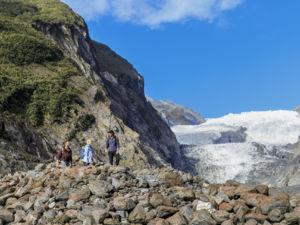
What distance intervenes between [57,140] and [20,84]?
6.88m

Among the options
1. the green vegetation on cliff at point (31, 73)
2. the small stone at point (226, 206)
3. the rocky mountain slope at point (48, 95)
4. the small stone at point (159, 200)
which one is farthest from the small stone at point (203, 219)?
the green vegetation on cliff at point (31, 73)

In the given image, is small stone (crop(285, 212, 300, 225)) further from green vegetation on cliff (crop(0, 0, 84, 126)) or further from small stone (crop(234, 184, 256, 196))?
green vegetation on cliff (crop(0, 0, 84, 126))

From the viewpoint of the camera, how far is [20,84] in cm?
3195

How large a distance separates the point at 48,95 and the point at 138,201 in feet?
85.7

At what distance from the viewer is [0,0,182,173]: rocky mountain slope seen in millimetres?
25759

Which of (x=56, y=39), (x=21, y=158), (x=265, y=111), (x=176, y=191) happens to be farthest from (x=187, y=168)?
(x=265, y=111)

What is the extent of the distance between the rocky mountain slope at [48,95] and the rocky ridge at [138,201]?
7928 millimetres

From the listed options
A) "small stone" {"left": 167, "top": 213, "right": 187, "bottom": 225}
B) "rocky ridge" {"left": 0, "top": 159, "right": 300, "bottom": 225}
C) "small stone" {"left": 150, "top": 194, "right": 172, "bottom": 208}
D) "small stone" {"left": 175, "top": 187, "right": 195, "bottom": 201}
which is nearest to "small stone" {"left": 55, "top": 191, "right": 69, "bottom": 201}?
"rocky ridge" {"left": 0, "top": 159, "right": 300, "bottom": 225}

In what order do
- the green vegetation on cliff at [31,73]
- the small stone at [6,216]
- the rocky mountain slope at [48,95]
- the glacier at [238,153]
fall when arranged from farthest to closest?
the glacier at [238,153]
the green vegetation on cliff at [31,73]
the rocky mountain slope at [48,95]
the small stone at [6,216]

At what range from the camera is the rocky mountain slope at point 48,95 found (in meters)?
25.8

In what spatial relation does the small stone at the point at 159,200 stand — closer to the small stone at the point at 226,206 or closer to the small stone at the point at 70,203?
the small stone at the point at 226,206

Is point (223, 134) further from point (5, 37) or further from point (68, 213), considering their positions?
point (68, 213)

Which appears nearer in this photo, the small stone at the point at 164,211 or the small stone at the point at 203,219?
the small stone at the point at 203,219

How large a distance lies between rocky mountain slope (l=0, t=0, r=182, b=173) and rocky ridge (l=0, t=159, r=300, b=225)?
7.93 metres
